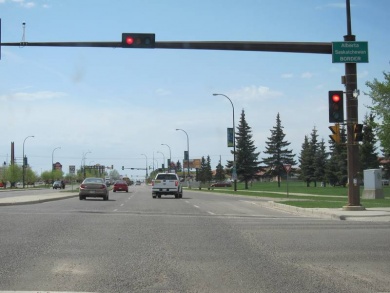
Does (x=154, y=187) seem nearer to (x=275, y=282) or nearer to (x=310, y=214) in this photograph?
(x=310, y=214)

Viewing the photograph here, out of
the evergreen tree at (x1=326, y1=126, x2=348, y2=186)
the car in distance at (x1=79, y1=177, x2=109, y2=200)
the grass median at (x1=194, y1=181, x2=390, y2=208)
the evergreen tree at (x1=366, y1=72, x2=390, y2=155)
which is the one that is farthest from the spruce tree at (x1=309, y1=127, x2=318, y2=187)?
the car in distance at (x1=79, y1=177, x2=109, y2=200)

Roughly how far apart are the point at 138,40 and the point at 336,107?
8.73 metres

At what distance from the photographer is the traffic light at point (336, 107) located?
21172mm

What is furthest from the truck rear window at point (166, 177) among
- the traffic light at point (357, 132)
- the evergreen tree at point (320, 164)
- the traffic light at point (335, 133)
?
the evergreen tree at point (320, 164)

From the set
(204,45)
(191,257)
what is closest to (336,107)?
(204,45)

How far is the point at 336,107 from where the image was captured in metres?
21.2

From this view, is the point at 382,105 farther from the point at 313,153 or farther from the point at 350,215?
the point at 313,153

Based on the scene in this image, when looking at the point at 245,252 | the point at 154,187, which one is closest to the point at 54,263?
the point at 245,252

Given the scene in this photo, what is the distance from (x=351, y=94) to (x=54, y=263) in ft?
52.8

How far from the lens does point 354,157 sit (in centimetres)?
2162

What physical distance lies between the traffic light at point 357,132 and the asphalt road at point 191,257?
6.10 meters

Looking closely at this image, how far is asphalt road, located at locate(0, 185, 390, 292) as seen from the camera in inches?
300

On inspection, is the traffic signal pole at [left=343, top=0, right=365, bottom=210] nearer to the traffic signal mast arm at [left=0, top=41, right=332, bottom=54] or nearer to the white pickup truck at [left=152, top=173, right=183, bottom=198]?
the traffic signal mast arm at [left=0, top=41, right=332, bottom=54]

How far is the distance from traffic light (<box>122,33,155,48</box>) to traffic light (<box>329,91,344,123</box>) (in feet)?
26.1
